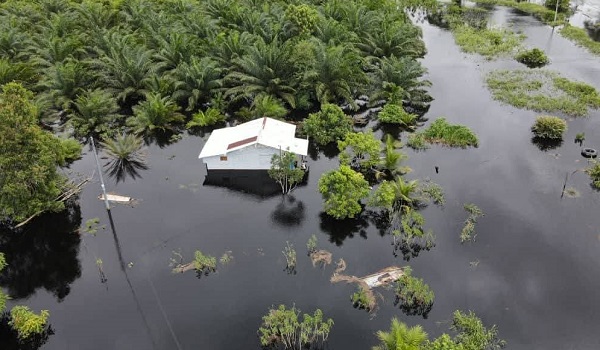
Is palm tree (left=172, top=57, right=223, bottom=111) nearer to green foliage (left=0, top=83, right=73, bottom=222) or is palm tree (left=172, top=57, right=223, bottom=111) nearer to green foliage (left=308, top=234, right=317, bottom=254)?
green foliage (left=0, top=83, right=73, bottom=222)

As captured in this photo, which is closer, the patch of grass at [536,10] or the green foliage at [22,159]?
the green foliage at [22,159]

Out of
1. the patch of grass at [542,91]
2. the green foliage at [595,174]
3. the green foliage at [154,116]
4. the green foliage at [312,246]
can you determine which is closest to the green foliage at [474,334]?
the green foliage at [312,246]

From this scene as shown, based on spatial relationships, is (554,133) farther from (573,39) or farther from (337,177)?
(573,39)

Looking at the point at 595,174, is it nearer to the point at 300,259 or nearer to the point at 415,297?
the point at 415,297

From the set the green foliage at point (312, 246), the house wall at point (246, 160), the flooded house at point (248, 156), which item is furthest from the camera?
the house wall at point (246, 160)

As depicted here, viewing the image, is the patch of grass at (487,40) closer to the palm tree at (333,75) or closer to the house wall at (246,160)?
the palm tree at (333,75)

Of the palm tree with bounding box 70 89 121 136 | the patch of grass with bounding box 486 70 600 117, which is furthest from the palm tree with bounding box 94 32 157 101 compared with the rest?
the patch of grass with bounding box 486 70 600 117

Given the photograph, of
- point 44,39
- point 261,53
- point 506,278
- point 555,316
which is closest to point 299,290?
point 506,278
